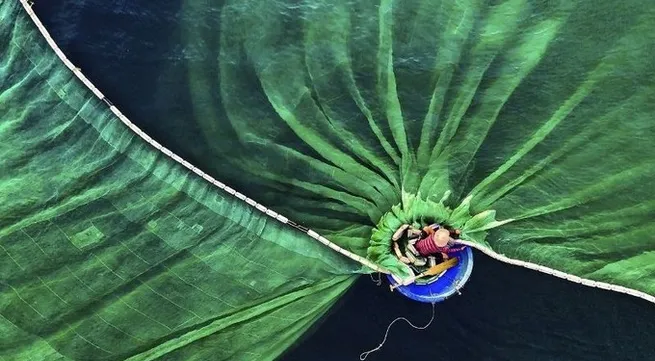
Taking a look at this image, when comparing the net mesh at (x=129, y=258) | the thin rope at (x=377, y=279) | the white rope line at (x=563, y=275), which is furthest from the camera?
the thin rope at (x=377, y=279)

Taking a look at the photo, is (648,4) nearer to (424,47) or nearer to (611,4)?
(611,4)

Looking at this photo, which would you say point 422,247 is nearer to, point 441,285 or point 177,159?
point 441,285

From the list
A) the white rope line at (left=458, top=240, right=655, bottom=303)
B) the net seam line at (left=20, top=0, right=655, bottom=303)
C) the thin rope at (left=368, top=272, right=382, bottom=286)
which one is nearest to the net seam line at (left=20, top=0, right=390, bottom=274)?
the net seam line at (left=20, top=0, right=655, bottom=303)

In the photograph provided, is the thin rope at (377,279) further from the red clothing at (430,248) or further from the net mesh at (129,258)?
the red clothing at (430,248)

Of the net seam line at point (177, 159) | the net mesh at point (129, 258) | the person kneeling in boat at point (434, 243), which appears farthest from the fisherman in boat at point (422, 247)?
the net mesh at point (129, 258)

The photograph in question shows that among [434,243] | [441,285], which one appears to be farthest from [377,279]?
[434,243]

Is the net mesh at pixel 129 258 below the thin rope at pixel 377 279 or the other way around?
the other way around

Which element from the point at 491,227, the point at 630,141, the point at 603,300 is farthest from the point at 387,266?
the point at 630,141

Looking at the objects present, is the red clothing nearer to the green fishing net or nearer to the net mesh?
the green fishing net
